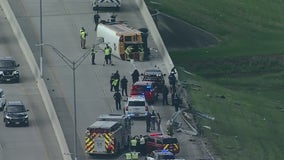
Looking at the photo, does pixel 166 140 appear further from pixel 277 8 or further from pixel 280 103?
pixel 277 8

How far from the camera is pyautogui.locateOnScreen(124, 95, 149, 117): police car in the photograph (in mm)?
115250

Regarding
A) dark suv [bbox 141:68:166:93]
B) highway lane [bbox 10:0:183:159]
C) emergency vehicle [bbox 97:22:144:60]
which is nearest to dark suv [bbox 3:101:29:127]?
highway lane [bbox 10:0:183:159]

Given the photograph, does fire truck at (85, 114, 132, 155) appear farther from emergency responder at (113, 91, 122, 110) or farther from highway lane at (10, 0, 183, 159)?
emergency responder at (113, 91, 122, 110)

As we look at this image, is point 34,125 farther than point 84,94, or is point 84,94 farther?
point 84,94

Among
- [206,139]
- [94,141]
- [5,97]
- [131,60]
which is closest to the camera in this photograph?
[94,141]

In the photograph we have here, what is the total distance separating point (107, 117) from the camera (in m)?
109

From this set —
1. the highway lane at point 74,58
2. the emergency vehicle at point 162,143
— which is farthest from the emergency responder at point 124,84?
the emergency vehicle at point 162,143

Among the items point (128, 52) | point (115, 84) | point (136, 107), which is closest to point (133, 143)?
point (136, 107)

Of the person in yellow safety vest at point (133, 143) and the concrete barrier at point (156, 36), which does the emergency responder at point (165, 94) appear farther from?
the person in yellow safety vest at point (133, 143)

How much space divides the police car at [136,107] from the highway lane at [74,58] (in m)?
0.69

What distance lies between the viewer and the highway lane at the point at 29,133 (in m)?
108

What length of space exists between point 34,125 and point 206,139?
11886mm

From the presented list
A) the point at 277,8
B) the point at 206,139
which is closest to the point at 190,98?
the point at 206,139

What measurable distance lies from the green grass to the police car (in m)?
4.64
